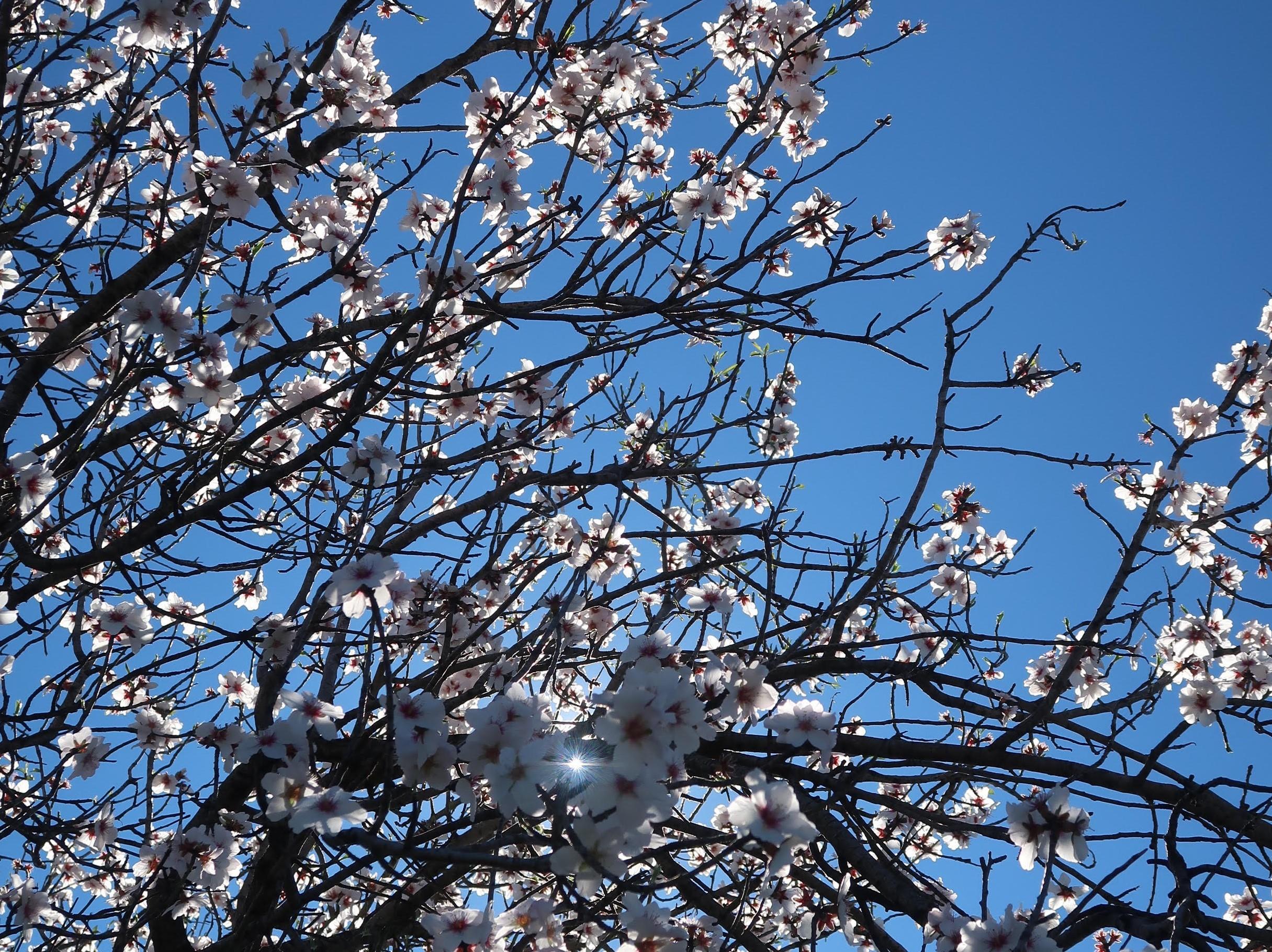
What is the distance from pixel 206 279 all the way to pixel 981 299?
10.2 feet

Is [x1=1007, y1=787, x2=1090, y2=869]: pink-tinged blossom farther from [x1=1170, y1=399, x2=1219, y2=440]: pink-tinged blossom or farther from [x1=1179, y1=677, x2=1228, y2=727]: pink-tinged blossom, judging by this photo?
[x1=1170, y1=399, x2=1219, y2=440]: pink-tinged blossom

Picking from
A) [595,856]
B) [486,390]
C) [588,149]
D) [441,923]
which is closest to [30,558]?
[486,390]

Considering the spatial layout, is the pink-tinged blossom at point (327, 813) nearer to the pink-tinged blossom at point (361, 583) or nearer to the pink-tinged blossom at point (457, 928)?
the pink-tinged blossom at point (457, 928)

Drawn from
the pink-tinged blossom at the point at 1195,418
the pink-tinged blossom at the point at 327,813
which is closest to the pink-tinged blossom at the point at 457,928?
the pink-tinged blossom at the point at 327,813

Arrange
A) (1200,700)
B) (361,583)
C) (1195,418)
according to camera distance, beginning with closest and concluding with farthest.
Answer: (361,583), (1200,700), (1195,418)

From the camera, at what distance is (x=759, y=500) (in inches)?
191

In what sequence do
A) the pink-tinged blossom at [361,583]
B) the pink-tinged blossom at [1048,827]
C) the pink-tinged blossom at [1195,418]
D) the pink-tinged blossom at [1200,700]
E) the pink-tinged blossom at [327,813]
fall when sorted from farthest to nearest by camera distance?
the pink-tinged blossom at [1195,418] → the pink-tinged blossom at [1200,700] → the pink-tinged blossom at [361,583] → the pink-tinged blossom at [1048,827] → the pink-tinged blossom at [327,813]

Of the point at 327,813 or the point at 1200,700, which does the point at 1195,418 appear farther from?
the point at 327,813

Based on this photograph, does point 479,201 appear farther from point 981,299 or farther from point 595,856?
point 595,856

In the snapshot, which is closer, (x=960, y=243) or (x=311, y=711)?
(x=311, y=711)

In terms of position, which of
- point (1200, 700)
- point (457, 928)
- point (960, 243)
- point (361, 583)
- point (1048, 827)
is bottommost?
point (457, 928)

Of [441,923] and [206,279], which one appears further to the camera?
[206,279]

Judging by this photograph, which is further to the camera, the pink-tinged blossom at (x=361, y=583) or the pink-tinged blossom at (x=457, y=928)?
the pink-tinged blossom at (x=361, y=583)

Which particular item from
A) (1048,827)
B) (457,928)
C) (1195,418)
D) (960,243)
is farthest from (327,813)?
(1195,418)
